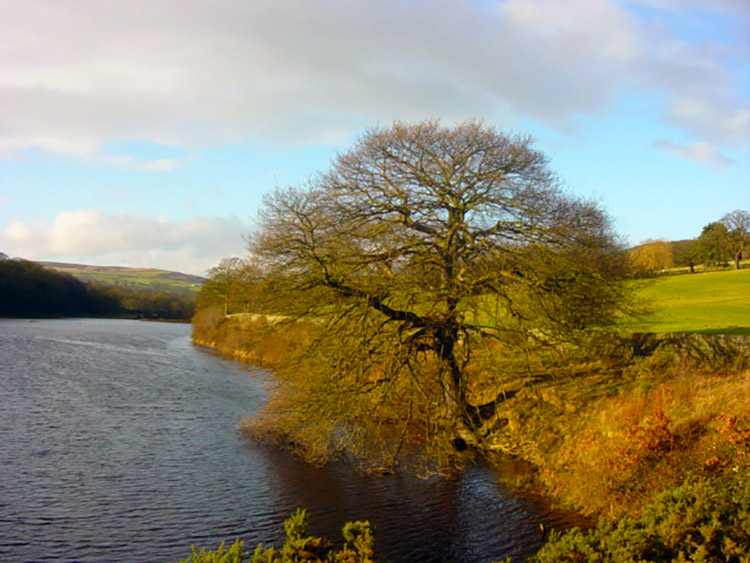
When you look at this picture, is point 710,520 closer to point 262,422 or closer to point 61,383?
point 262,422

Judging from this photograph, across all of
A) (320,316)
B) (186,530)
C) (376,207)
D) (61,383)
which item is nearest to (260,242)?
(320,316)

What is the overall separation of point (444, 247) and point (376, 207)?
2.45 meters

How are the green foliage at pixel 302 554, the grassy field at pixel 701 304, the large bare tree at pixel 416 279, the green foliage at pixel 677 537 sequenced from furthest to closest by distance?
the grassy field at pixel 701 304
the large bare tree at pixel 416 279
the green foliage at pixel 677 537
the green foliage at pixel 302 554

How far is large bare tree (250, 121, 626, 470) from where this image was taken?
49.1 feet

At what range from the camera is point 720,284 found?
158ft

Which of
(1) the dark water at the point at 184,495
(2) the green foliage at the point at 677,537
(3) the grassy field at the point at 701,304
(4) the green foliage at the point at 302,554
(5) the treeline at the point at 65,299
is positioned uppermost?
(5) the treeline at the point at 65,299

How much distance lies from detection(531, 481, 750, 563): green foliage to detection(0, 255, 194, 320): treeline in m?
89.5

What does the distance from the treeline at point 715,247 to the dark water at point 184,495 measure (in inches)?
2285

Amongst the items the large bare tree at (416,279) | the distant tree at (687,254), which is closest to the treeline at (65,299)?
the distant tree at (687,254)

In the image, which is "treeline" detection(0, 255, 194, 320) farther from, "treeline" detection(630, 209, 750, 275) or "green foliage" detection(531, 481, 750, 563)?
"green foliage" detection(531, 481, 750, 563)

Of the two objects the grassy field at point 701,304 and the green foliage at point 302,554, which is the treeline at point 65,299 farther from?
the green foliage at point 302,554

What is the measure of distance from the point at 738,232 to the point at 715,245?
112 inches

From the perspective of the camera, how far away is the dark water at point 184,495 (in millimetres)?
11109

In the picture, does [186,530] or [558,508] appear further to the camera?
[558,508]
